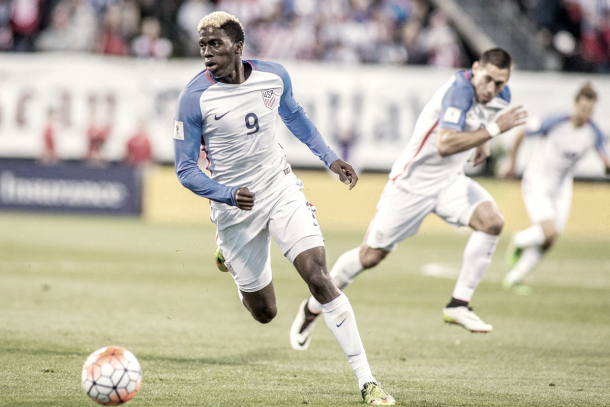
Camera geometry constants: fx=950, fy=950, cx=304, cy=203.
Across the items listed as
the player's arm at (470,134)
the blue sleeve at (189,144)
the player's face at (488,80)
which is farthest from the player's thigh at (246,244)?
the player's face at (488,80)

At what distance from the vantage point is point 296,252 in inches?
257

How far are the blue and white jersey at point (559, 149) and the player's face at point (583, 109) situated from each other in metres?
0.19

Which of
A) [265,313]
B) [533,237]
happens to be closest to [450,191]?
[265,313]

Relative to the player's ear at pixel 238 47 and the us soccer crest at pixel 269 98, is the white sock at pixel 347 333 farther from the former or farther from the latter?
the player's ear at pixel 238 47

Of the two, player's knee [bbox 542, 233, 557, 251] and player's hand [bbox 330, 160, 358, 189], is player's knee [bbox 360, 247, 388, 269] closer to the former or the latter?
player's hand [bbox 330, 160, 358, 189]

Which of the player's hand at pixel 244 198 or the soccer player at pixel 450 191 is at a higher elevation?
the player's hand at pixel 244 198

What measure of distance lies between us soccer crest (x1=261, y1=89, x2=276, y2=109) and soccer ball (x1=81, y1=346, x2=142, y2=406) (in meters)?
2.07

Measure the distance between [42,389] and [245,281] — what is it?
1669mm

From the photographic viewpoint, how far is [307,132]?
7.17 meters

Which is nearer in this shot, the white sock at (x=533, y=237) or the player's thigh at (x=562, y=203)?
the white sock at (x=533, y=237)

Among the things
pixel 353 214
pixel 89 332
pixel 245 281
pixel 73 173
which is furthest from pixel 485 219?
pixel 73 173

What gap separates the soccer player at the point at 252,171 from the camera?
6363mm

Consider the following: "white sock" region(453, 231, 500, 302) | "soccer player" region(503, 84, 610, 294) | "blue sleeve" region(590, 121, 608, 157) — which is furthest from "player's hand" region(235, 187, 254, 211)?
"blue sleeve" region(590, 121, 608, 157)

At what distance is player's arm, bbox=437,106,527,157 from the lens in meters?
7.97
